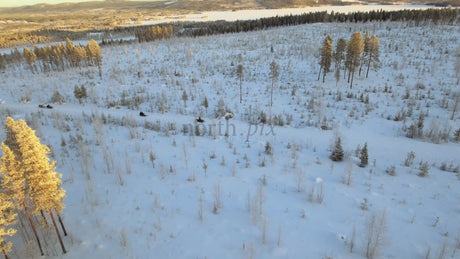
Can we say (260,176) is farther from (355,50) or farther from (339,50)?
(339,50)

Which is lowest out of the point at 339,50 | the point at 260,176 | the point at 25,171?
the point at 260,176

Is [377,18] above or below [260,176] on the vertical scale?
above

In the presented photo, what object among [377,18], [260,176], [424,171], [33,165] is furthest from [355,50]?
[377,18]

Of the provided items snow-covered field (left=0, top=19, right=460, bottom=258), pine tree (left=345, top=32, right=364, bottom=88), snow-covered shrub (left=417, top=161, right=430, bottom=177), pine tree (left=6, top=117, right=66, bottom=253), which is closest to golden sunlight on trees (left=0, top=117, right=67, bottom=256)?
pine tree (left=6, top=117, right=66, bottom=253)

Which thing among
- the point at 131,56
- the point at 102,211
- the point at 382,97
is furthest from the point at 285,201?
the point at 131,56

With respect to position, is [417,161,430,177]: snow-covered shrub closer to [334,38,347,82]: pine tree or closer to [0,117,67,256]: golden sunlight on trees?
[0,117,67,256]: golden sunlight on trees

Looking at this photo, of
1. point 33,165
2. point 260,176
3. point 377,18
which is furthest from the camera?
point 377,18

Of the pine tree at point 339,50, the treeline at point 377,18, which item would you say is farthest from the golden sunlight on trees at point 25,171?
the treeline at point 377,18
